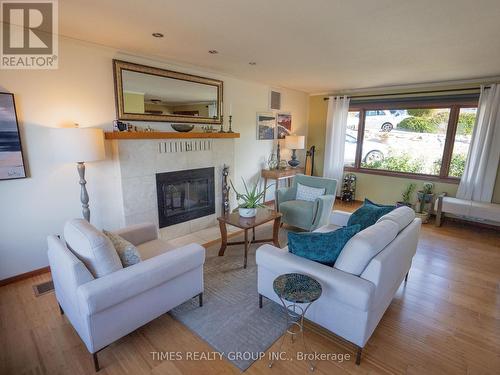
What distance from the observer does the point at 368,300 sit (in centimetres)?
158

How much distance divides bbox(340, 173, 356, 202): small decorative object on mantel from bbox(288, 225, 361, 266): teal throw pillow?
4101 mm

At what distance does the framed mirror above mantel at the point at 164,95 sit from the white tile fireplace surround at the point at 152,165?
360mm

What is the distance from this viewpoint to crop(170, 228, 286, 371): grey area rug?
6.16 ft

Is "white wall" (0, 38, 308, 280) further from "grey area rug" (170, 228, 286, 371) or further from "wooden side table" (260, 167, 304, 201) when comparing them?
"wooden side table" (260, 167, 304, 201)

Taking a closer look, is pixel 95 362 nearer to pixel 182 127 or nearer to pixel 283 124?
pixel 182 127

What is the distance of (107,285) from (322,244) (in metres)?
1.44

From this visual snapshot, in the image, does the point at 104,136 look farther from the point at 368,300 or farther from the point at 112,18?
the point at 368,300

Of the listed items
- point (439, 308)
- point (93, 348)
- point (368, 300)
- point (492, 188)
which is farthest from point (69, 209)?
point (492, 188)

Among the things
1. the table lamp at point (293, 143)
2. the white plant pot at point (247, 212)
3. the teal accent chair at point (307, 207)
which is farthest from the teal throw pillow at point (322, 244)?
the table lamp at point (293, 143)

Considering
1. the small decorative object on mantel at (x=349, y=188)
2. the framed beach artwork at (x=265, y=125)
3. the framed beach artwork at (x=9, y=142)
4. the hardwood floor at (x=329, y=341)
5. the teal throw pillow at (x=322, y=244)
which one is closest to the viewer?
the hardwood floor at (x=329, y=341)

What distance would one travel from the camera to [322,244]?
1.89m

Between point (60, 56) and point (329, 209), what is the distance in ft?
12.1

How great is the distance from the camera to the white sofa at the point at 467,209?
388cm

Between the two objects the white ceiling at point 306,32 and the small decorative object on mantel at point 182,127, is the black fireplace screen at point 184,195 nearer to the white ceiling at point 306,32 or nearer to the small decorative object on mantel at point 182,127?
the small decorative object on mantel at point 182,127
